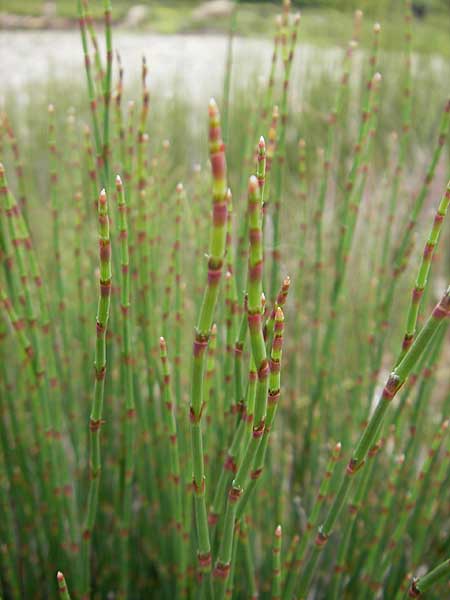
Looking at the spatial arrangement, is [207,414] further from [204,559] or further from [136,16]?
[136,16]

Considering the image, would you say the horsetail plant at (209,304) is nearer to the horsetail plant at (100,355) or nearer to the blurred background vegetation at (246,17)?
the horsetail plant at (100,355)

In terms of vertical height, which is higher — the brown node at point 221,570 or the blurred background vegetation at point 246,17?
the blurred background vegetation at point 246,17

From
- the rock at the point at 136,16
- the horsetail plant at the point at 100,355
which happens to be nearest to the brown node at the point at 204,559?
the horsetail plant at the point at 100,355

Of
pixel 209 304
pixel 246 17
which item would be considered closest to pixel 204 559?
pixel 209 304

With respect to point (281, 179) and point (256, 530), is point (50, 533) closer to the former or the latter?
point (256, 530)

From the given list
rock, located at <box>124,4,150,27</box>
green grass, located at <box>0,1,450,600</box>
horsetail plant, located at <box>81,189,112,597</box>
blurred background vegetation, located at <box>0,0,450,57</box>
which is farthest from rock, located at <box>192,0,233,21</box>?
horsetail plant, located at <box>81,189,112,597</box>

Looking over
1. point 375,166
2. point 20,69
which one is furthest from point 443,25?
point 20,69
